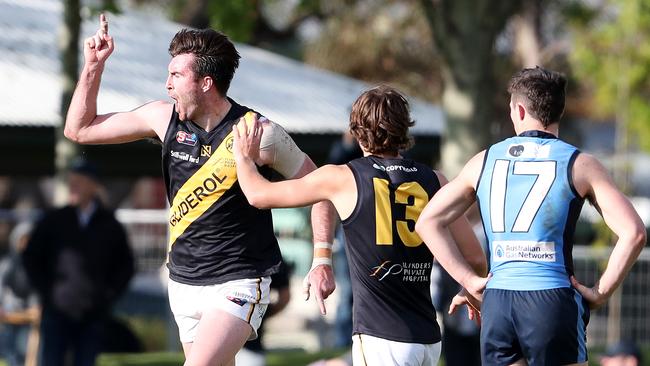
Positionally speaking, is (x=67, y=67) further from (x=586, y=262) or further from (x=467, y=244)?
(x=467, y=244)

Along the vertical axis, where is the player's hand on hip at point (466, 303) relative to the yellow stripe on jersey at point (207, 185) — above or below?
below

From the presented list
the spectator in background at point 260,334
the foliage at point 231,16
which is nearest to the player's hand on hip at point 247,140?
the spectator in background at point 260,334

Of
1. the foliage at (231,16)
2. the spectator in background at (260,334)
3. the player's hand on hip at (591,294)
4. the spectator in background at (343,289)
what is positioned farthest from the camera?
the foliage at (231,16)

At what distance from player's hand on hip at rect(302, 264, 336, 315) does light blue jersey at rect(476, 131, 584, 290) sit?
2.58ft

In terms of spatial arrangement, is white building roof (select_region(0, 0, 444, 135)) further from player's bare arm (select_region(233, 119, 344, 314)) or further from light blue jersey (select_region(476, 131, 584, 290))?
light blue jersey (select_region(476, 131, 584, 290))

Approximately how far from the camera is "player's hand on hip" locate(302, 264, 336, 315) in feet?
20.6

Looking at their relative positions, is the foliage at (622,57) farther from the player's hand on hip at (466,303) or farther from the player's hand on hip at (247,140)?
the player's hand on hip at (247,140)

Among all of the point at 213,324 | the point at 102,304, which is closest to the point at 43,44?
the point at 102,304

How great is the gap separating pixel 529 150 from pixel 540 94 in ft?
0.89

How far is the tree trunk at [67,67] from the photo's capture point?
12.8 metres

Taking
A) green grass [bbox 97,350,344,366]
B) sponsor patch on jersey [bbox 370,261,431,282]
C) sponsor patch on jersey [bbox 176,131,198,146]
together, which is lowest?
green grass [bbox 97,350,344,366]

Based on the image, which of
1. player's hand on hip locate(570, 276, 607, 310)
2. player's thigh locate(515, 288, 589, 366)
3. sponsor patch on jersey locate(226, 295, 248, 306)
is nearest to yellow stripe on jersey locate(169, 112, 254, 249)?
sponsor patch on jersey locate(226, 295, 248, 306)

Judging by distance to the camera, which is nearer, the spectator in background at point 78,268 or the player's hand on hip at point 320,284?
the player's hand on hip at point 320,284

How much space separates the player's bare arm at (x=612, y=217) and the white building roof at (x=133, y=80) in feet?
33.2
